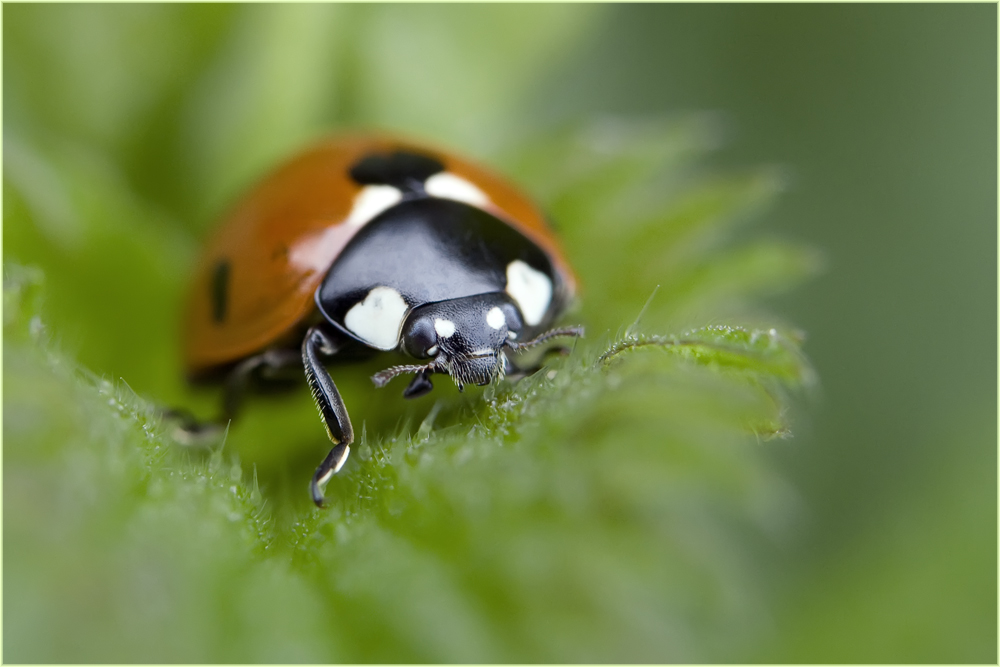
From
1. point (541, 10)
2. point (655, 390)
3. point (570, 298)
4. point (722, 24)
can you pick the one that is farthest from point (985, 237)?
point (655, 390)

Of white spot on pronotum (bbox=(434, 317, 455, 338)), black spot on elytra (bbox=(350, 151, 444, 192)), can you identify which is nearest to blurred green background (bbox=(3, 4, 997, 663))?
white spot on pronotum (bbox=(434, 317, 455, 338))

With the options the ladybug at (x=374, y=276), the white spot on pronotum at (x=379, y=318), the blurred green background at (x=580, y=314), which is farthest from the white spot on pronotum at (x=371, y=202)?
the blurred green background at (x=580, y=314)

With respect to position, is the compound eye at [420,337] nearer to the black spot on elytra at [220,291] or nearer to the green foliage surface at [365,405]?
the green foliage surface at [365,405]

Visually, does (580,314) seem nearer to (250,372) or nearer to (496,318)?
(496,318)

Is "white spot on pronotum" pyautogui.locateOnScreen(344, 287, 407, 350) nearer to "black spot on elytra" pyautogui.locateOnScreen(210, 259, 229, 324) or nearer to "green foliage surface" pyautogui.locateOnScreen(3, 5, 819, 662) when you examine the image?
"green foliage surface" pyautogui.locateOnScreen(3, 5, 819, 662)

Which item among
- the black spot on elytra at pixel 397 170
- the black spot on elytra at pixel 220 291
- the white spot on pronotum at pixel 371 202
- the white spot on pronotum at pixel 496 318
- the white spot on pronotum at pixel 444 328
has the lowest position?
the black spot on elytra at pixel 220 291

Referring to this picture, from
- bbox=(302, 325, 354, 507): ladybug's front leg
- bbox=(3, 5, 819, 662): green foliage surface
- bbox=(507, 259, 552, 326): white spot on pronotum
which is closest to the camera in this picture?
bbox=(3, 5, 819, 662): green foliage surface
